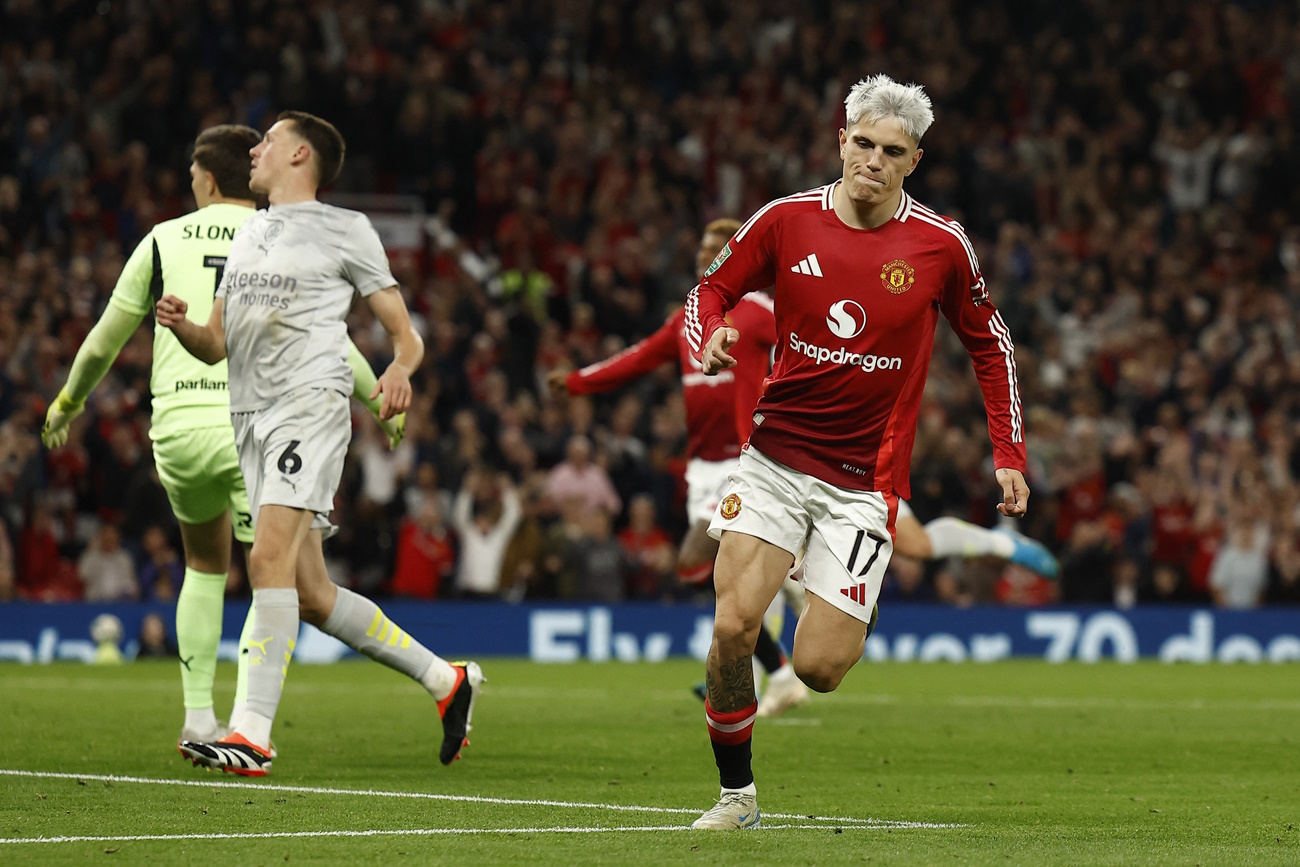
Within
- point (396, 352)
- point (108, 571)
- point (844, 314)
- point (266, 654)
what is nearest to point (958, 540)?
point (396, 352)

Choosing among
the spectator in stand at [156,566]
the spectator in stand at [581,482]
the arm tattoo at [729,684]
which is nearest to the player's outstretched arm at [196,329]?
the arm tattoo at [729,684]

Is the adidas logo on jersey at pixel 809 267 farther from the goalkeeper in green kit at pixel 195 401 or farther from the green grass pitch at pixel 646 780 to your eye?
the goalkeeper in green kit at pixel 195 401

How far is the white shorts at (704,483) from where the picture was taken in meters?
11.2

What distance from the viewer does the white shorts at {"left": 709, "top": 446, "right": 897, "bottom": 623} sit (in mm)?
6422

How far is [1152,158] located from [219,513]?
64.8 feet

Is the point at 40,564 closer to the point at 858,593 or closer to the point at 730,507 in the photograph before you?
the point at 730,507

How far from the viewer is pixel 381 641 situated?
321 inches

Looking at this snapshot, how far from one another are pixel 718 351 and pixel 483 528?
40.9ft

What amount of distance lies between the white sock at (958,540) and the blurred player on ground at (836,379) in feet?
22.8

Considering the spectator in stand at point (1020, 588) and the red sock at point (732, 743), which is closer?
the red sock at point (732, 743)

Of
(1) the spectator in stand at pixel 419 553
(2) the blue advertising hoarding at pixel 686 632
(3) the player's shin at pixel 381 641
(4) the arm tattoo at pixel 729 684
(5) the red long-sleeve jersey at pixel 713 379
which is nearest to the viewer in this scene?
(4) the arm tattoo at pixel 729 684

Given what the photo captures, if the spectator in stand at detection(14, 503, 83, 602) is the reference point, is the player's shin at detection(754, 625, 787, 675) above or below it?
above

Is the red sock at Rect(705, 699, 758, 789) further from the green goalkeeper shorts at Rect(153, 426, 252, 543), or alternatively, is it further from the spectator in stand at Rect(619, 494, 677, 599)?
the spectator in stand at Rect(619, 494, 677, 599)

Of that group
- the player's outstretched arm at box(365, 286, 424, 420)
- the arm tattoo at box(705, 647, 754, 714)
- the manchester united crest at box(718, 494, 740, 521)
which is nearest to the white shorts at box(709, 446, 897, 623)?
the manchester united crest at box(718, 494, 740, 521)
